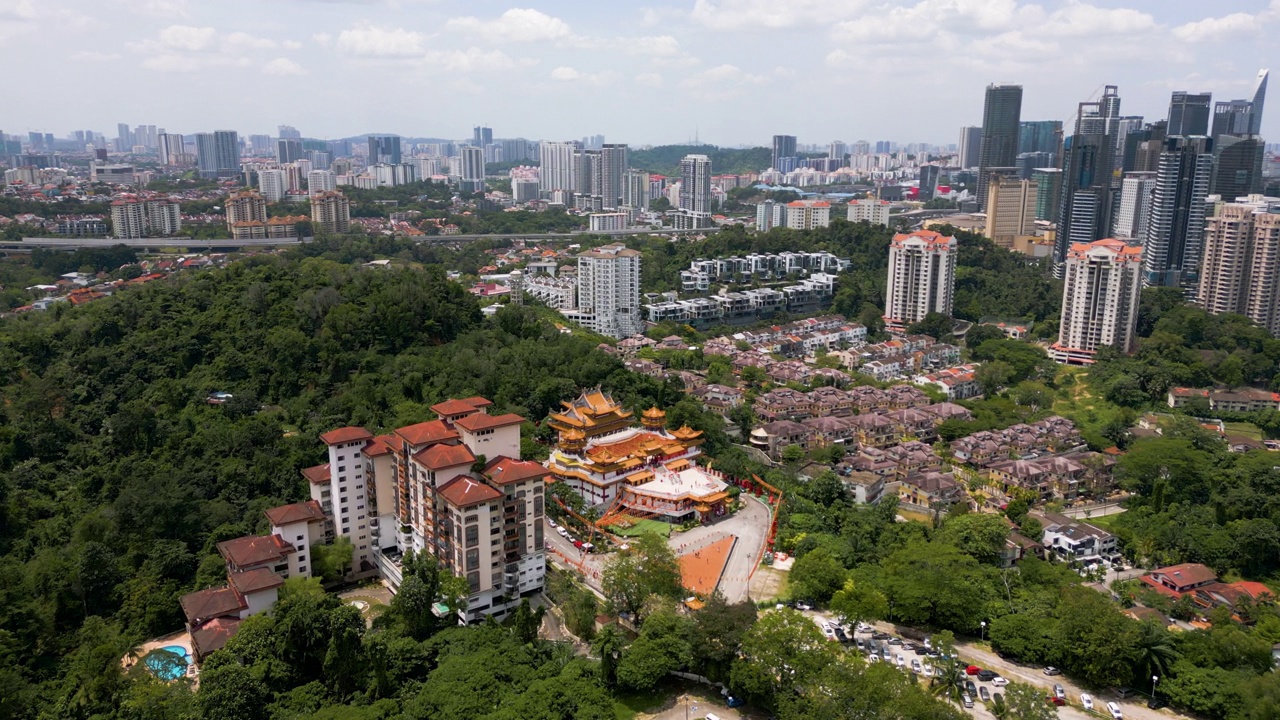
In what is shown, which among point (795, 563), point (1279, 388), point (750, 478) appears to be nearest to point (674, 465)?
point (750, 478)

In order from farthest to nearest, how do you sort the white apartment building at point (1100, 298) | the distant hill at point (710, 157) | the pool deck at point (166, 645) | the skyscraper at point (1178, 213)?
the distant hill at point (710, 157)
the skyscraper at point (1178, 213)
the white apartment building at point (1100, 298)
the pool deck at point (166, 645)

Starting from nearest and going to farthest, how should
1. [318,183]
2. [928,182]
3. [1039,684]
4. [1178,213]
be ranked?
1. [1039,684]
2. [1178,213]
3. [318,183]
4. [928,182]

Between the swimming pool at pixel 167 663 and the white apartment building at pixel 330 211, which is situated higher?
the white apartment building at pixel 330 211

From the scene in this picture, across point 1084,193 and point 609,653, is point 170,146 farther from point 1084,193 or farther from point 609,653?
point 609,653

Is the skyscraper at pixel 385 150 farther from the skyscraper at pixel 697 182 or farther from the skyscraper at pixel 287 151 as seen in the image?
the skyscraper at pixel 697 182

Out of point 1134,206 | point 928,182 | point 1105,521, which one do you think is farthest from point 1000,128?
point 1105,521

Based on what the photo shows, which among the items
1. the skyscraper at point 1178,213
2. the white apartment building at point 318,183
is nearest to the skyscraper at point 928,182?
the skyscraper at point 1178,213

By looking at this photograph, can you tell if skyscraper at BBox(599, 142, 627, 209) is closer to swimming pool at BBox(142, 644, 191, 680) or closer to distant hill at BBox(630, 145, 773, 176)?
distant hill at BBox(630, 145, 773, 176)
